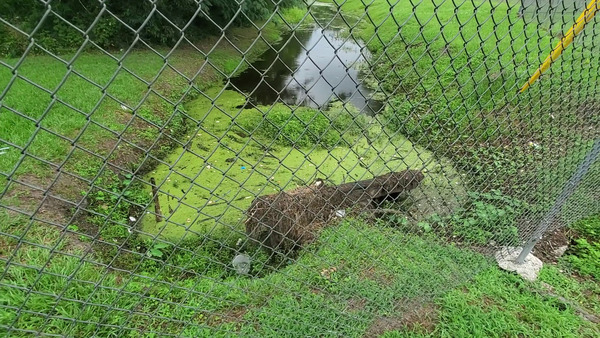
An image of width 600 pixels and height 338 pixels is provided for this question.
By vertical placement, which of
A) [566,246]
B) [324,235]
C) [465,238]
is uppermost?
[566,246]

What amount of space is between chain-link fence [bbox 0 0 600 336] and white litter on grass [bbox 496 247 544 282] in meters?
0.09

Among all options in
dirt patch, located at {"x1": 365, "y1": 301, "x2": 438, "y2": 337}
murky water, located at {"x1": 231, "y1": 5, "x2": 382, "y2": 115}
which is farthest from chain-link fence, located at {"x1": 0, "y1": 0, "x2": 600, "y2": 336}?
murky water, located at {"x1": 231, "y1": 5, "x2": 382, "y2": 115}

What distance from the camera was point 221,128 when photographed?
5.32m

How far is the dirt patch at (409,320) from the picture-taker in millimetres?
2004

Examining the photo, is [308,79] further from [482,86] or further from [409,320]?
[409,320]

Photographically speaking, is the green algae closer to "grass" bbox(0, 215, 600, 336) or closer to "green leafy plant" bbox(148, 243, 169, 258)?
"green leafy plant" bbox(148, 243, 169, 258)

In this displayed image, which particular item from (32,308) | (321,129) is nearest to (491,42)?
(321,129)

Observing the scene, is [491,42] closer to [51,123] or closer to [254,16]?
[254,16]

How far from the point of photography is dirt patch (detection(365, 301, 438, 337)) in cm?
200

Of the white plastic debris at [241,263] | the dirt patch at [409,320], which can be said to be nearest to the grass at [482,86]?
the dirt patch at [409,320]

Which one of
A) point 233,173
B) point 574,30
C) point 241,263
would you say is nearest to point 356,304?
point 241,263

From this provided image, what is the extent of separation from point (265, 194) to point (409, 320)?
2055 millimetres

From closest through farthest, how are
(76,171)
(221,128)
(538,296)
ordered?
(538,296) < (76,171) < (221,128)

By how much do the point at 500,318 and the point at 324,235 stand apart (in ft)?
4.48
